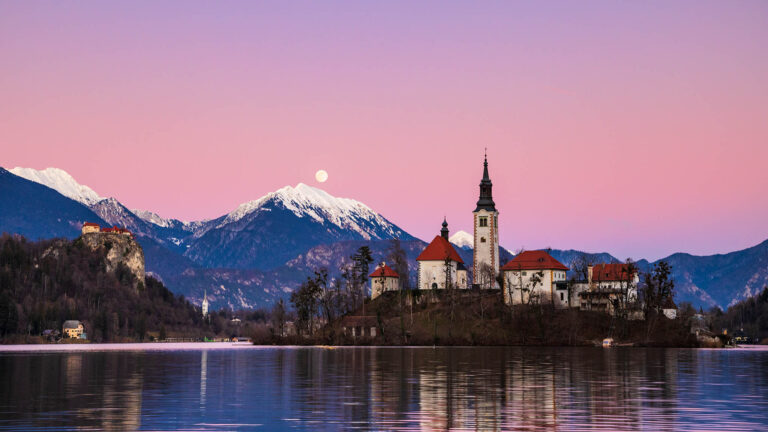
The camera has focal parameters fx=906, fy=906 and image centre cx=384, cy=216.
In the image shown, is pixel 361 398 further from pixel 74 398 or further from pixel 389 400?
pixel 74 398

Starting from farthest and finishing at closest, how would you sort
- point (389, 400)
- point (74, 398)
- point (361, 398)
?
point (361, 398) → point (74, 398) → point (389, 400)

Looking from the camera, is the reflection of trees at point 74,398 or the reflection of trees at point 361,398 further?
the reflection of trees at point 361,398

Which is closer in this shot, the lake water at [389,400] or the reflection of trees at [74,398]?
the lake water at [389,400]

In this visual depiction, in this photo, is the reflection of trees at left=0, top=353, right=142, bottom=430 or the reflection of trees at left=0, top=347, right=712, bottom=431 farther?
the reflection of trees at left=0, top=347, right=712, bottom=431

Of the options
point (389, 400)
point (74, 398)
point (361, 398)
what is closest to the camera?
point (389, 400)

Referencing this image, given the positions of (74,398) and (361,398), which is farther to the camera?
(361,398)

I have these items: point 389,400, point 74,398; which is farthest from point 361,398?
point 74,398

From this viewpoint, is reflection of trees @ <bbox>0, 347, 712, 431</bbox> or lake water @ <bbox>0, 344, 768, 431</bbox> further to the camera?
reflection of trees @ <bbox>0, 347, 712, 431</bbox>

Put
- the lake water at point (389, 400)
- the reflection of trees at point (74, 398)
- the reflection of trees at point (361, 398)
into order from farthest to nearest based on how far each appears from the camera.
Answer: the reflection of trees at point (361, 398) < the reflection of trees at point (74, 398) < the lake water at point (389, 400)

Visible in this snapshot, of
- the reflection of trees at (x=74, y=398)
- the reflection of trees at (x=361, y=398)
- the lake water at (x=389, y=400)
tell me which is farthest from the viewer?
the reflection of trees at (x=361, y=398)

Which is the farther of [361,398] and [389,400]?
[361,398]

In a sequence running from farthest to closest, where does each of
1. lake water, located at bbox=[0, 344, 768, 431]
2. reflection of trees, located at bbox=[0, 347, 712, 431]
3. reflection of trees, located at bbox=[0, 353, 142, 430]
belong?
reflection of trees, located at bbox=[0, 347, 712, 431] → reflection of trees, located at bbox=[0, 353, 142, 430] → lake water, located at bbox=[0, 344, 768, 431]

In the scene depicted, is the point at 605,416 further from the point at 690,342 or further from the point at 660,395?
the point at 690,342

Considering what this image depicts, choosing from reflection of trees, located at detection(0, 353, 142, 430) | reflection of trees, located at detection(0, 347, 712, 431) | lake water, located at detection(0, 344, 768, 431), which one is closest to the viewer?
lake water, located at detection(0, 344, 768, 431)
